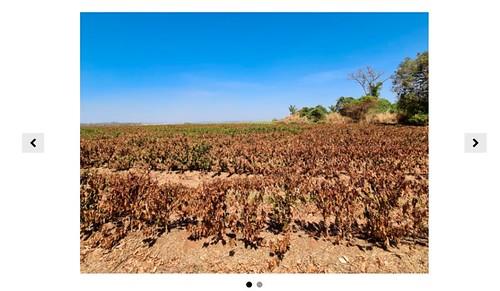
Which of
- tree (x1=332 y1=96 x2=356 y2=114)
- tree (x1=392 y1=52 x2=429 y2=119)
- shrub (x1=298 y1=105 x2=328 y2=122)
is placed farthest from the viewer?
shrub (x1=298 y1=105 x2=328 y2=122)

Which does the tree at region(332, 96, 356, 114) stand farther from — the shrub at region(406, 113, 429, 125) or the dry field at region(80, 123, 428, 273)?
the dry field at region(80, 123, 428, 273)

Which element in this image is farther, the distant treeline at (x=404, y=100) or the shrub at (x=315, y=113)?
the shrub at (x=315, y=113)

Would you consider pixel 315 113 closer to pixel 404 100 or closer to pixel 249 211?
pixel 404 100

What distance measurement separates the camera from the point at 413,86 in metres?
5.34

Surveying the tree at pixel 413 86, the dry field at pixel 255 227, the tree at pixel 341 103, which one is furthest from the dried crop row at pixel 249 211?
the tree at pixel 341 103

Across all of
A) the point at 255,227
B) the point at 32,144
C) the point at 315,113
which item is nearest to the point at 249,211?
the point at 255,227

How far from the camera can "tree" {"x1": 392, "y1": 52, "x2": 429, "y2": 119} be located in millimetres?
4852

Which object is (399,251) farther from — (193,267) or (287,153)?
(287,153)

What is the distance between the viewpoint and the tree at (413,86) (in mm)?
4852

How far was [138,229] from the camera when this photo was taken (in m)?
2.14

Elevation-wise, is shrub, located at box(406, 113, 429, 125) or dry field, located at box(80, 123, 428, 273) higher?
shrub, located at box(406, 113, 429, 125)
